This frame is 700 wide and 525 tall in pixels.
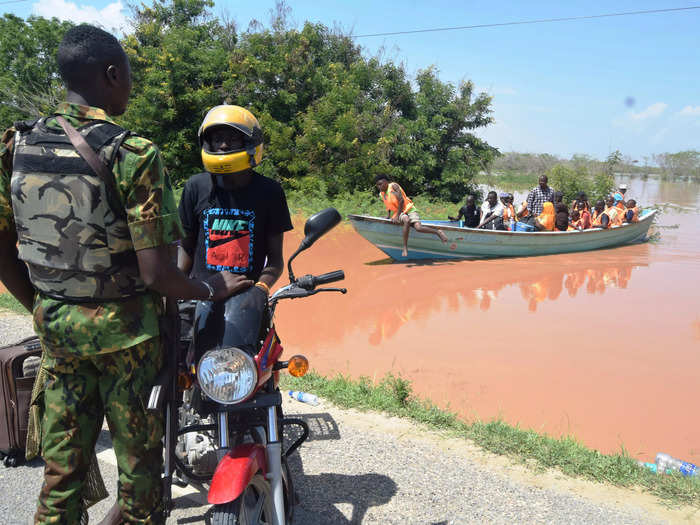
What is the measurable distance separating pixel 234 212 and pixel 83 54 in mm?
927

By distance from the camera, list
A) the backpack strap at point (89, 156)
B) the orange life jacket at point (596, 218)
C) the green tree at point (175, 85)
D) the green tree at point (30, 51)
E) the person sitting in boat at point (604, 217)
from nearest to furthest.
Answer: the backpack strap at point (89, 156)
the person sitting in boat at point (604, 217)
the orange life jacket at point (596, 218)
the green tree at point (175, 85)
the green tree at point (30, 51)

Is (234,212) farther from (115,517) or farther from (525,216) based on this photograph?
(525,216)

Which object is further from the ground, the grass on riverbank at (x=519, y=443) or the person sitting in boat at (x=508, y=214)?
the person sitting in boat at (x=508, y=214)

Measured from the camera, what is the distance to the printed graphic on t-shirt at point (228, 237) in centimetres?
242

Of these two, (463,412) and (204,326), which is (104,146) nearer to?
(204,326)

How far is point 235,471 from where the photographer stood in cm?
181

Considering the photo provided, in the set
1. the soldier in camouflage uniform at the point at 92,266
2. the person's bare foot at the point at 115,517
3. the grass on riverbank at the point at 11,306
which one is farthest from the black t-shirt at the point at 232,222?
the grass on riverbank at the point at 11,306

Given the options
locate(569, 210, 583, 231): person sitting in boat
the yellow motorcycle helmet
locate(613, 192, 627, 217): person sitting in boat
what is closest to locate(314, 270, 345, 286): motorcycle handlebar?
the yellow motorcycle helmet

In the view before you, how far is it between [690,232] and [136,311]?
67.2 ft

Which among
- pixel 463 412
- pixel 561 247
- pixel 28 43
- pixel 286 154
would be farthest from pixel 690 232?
pixel 28 43

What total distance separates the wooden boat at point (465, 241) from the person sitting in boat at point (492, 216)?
0.68 m

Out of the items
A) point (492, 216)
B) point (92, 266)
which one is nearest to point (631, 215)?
point (492, 216)

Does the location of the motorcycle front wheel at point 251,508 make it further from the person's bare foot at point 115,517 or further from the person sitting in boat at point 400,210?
the person sitting in boat at point 400,210

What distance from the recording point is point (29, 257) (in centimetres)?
164
